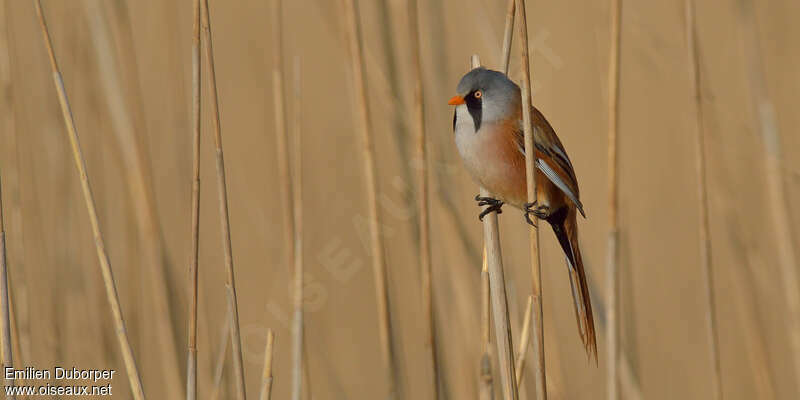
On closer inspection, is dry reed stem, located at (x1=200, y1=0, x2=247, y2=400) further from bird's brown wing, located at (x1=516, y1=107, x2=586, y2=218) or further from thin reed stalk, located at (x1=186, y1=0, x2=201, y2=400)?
bird's brown wing, located at (x1=516, y1=107, x2=586, y2=218)

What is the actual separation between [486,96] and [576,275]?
46cm

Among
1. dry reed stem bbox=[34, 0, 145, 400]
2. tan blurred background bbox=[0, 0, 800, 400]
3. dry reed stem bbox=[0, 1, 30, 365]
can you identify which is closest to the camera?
dry reed stem bbox=[34, 0, 145, 400]

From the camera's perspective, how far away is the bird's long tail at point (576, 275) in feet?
5.90

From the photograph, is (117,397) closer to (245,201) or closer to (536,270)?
(245,201)

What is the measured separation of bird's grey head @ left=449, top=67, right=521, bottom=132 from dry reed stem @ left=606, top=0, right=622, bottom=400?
25 centimetres

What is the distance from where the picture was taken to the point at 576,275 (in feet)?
6.09

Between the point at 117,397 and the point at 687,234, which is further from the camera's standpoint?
the point at 687,234

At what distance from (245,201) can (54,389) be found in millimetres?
932

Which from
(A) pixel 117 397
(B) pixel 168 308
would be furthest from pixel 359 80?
(A) pixel 117 397

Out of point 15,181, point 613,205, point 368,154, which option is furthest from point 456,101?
point 15,181

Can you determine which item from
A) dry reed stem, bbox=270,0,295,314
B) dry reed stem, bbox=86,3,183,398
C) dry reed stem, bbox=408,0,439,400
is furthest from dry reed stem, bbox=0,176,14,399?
dry reed stem, bbox=408,0,439,400

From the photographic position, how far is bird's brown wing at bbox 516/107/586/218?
1813 mm

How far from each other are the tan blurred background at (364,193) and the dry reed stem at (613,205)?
362 millimetres

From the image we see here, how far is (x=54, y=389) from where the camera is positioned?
81.7 inches
